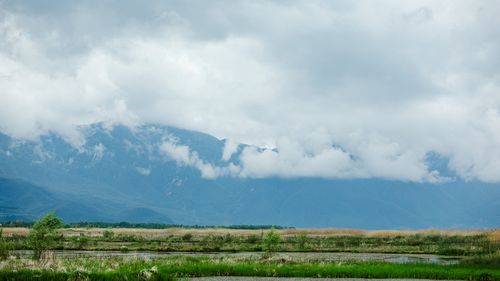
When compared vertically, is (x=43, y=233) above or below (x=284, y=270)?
above

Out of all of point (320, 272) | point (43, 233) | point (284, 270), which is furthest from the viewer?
point (43, 233)

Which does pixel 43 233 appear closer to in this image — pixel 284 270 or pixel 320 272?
pixel 284 270

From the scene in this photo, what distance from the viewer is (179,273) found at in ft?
132

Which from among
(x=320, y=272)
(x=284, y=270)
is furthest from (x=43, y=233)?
(x=320, y=272)

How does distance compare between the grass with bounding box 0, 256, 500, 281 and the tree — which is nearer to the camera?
the grass with bounding box 0, 256, 500, 281

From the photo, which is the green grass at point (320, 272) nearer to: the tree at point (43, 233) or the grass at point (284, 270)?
the grass at point (284, 270)

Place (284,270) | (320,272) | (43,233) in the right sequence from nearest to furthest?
1. (320,272)
2. (284,270)
3. (43,233)

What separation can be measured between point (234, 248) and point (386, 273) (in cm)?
3511

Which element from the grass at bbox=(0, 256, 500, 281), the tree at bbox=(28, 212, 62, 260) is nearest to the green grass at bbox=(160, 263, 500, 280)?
the grass at bbox=(0, 256, 500, 281)

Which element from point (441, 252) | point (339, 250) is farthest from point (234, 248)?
point (441, 252)

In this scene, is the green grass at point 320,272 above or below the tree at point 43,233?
below

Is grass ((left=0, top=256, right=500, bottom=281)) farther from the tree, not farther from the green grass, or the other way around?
the tree

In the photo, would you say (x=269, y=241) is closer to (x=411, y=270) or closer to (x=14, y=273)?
(x=411, y=270)

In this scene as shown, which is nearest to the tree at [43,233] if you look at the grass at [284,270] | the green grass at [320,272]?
the grass at [284,270]
